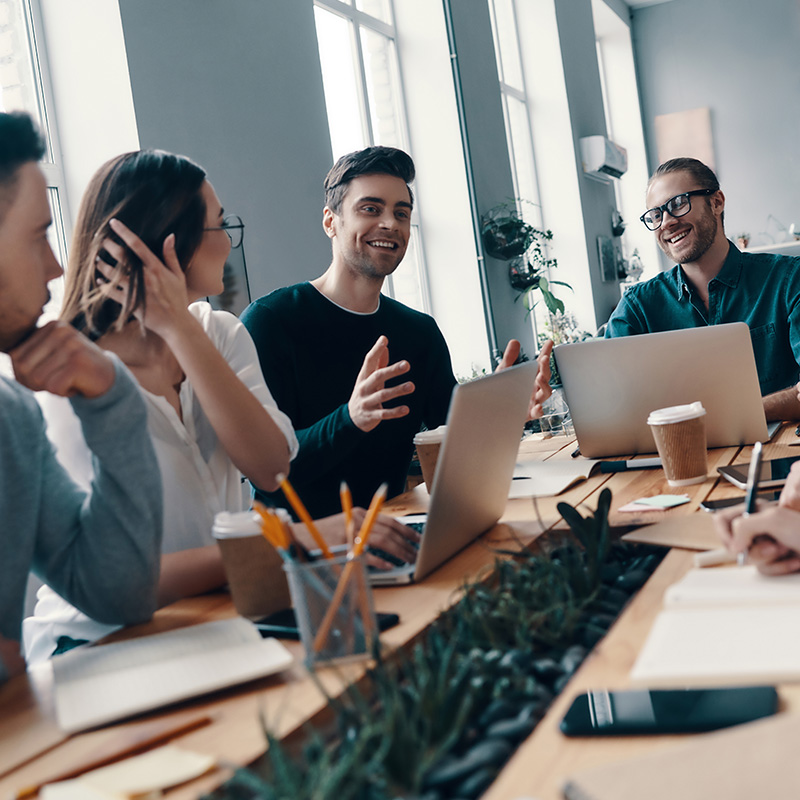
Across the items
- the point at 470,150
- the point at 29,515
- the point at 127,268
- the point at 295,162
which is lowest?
the point at 29,515

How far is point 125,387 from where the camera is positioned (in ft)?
3.64

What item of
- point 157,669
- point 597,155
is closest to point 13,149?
point 157,669

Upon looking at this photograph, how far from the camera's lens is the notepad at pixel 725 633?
Answer: 707 millimetres

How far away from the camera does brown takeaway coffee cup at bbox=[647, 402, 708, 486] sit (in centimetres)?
156

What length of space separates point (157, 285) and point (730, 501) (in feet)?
3.16

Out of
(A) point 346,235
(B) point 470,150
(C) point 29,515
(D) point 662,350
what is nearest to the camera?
(C) point 29,515

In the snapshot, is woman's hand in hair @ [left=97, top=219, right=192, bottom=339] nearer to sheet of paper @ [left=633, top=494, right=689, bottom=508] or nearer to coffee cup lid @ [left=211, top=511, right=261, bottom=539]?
coffee cup lid @ [left=211, top=511, right=261, bottom=539]

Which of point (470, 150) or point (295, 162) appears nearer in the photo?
point (295, 162)

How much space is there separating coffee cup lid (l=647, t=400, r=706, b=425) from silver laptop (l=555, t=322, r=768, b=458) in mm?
187

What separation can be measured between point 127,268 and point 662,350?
105 cm

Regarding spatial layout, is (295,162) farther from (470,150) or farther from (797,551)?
(797,551)

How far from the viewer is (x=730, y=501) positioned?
1.34m

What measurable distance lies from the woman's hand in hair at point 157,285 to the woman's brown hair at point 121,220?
0.01 metres

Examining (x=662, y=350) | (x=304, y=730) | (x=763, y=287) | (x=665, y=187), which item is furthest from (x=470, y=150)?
(x=304, y=730)
